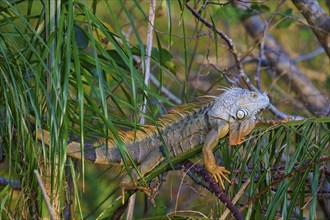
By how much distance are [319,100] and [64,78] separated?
280 cm

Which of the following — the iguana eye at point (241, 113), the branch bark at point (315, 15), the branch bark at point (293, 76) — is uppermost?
the branch bark at point (315, 15)

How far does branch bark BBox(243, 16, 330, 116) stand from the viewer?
16.3ft

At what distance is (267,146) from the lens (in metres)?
2.93

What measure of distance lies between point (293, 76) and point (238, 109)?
2.23m

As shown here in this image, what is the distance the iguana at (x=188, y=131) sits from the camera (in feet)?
10.2

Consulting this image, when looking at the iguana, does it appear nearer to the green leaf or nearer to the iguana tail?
the iguana tail

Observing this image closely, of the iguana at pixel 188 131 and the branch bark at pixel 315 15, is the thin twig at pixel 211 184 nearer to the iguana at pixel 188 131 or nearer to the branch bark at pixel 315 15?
the iguana at pixel 188 131

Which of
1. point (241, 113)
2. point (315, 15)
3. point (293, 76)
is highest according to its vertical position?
point (315, 15)

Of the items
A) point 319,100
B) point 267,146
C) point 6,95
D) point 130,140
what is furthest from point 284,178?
point 319,100

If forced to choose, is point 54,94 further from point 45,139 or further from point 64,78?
point 45,139

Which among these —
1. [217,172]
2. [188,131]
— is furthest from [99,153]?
[217,172]

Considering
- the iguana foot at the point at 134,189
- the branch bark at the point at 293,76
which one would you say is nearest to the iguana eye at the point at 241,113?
the iguana foot at the point at 134,189

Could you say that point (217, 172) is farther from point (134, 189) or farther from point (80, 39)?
point (80, 39)

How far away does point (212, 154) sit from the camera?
3.09 meters
